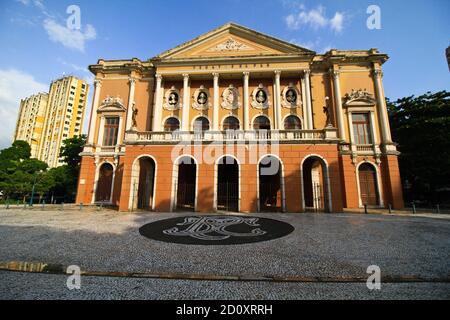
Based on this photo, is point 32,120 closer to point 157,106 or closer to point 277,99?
point 157,106

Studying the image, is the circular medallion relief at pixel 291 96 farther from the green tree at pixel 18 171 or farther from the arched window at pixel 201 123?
the green tree at pixel 18 171

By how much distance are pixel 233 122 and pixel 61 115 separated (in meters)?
85.1

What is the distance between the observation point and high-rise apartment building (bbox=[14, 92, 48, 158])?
76375mm

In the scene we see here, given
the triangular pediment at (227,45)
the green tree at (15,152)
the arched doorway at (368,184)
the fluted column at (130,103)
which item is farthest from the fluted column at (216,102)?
the green tree at (15,152)

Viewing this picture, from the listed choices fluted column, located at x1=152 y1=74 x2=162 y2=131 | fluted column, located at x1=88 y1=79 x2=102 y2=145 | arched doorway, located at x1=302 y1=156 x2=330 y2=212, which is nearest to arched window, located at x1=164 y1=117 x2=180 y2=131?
fluted column, located at x1=152 y1=74 x2=162 y2=131

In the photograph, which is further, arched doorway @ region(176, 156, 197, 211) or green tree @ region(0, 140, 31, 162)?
green tree @ region(0, 140, 31, 162)

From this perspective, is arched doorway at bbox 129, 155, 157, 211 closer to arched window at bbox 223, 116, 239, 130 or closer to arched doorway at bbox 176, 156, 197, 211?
arched doorway at bbox 176, 156, 197, 211

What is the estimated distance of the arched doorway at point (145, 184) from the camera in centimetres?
1541

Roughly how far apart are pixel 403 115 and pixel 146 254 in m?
28.7

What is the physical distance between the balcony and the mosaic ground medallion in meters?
6.29

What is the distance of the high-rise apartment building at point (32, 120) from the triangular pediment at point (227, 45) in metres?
88.9

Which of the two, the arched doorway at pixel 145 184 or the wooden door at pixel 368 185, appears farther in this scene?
the wooden door at pixel 368 185
